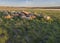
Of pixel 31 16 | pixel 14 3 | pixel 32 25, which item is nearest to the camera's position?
pixel 32 25

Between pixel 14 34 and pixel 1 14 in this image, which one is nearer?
pixel 14 34

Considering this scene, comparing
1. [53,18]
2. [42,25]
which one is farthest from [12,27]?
[53,18]

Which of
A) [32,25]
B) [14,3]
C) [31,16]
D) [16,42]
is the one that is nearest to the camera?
[16,42]

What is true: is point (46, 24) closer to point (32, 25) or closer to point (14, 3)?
point (32, 25)

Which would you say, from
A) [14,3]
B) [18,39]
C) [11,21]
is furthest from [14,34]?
[14,3]

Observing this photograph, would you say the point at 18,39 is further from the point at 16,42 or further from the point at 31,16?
the point at 31,16

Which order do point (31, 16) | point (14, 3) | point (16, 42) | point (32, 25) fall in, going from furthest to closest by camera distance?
1. point (14, 3)
2. point (31, 16)
3. point (32, 25)
4. point (16, 42)
